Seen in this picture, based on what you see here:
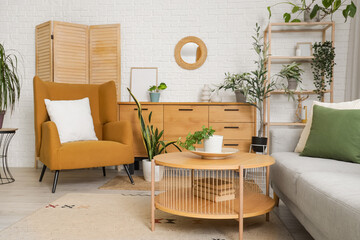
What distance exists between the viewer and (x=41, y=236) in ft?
5.41

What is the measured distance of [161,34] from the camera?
3.91m

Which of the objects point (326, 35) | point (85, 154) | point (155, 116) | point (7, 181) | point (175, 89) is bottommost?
point (7, 181)

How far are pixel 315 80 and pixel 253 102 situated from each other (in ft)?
2.83

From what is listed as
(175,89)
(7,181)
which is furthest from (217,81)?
(7,181)

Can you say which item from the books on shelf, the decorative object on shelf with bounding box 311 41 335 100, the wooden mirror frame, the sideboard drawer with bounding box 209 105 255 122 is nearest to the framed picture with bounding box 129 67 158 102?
the wooden mirror frame

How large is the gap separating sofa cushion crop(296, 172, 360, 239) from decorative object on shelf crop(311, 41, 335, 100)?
2.29 metres

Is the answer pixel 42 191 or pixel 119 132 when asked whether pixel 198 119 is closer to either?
pixel 119 132

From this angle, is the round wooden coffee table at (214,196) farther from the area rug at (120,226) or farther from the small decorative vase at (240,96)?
the small decorative vase at (240,96)

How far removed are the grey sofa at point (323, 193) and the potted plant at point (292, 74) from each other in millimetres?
1751

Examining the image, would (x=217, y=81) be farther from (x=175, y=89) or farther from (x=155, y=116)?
(x=155, y=116)

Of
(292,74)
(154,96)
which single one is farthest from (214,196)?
(292,74)

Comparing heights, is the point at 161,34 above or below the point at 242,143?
above

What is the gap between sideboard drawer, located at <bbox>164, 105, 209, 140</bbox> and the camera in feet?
11.3

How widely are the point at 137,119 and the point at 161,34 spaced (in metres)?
1.24
